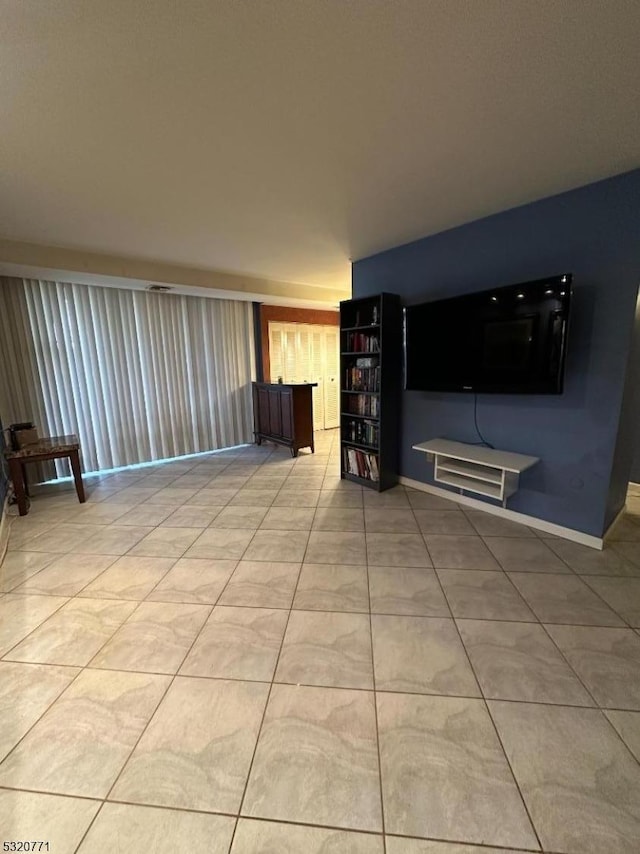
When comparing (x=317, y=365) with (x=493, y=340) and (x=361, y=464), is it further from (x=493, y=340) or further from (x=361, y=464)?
(x=493, y=340)

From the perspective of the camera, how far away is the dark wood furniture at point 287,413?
475 centimetres

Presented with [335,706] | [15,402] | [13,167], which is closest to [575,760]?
[335,706]

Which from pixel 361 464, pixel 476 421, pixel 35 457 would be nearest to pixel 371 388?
pixel 361 464

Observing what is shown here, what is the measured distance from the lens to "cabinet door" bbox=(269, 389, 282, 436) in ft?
16.4

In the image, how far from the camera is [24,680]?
150cm

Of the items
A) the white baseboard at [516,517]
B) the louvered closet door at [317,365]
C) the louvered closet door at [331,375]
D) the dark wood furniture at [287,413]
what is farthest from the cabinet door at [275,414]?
the white baseboard at [516,517]

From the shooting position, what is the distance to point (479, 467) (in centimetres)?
287

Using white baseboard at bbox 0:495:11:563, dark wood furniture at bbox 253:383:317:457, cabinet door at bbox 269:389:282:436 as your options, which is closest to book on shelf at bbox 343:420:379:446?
dark wood furniture at bbox 253:383:317:457

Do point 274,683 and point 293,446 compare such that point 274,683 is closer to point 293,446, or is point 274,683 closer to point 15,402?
point 293,446

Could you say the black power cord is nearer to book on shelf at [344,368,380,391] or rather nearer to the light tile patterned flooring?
the light tile patterned flooring

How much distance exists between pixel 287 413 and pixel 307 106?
360cm

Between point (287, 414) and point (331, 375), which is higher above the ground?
point (331, 375)

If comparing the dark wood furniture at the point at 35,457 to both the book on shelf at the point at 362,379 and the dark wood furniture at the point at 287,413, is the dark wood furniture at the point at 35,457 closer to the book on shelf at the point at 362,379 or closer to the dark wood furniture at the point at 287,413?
the dark wood furniture at the point at 287,413

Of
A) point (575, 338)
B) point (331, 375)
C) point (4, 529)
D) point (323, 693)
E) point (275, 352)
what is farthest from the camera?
point (331, 375)
